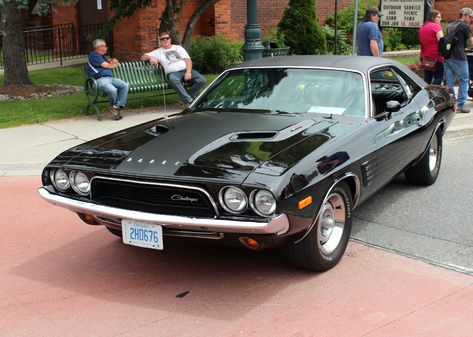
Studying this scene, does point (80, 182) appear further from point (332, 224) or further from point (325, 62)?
point (325, 62)

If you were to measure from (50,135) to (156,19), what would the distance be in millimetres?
9808

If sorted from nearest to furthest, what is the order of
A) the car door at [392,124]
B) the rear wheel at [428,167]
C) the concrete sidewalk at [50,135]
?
the car door at [392,124] < the rear wheel at [428,167] < the concrete sidewalk at [50,135]

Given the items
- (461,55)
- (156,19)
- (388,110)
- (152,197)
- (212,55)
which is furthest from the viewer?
(156,19)

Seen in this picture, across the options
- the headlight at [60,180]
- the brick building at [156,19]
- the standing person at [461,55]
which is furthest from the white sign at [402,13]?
the headlight at [60,180]

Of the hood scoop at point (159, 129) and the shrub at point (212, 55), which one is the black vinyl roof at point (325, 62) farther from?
the shrub at point (212, 55)

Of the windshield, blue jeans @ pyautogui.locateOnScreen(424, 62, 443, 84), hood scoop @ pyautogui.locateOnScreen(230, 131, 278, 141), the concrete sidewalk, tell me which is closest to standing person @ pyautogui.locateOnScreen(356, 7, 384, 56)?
blue jeans @ pyautogui.locateOnScreen(424, 62, 443, 84)

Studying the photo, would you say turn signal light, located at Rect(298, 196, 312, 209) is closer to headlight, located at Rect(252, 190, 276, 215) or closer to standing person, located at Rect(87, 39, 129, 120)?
headlight, located at Rect(252, 190, 276, 215)

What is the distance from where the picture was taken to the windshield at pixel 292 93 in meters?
5.29

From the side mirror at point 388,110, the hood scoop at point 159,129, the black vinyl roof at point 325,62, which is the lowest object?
the hood scoop at point 159,129

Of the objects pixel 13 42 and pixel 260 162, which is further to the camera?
pixel 13 42

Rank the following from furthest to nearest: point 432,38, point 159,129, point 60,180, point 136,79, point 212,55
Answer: point 212,55 < point 136,79 < point 432,38 < point 159,129 < point 60,180

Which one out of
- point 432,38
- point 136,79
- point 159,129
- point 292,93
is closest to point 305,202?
point 159,129

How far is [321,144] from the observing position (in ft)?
14.6

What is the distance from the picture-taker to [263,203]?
3873 millimetres
